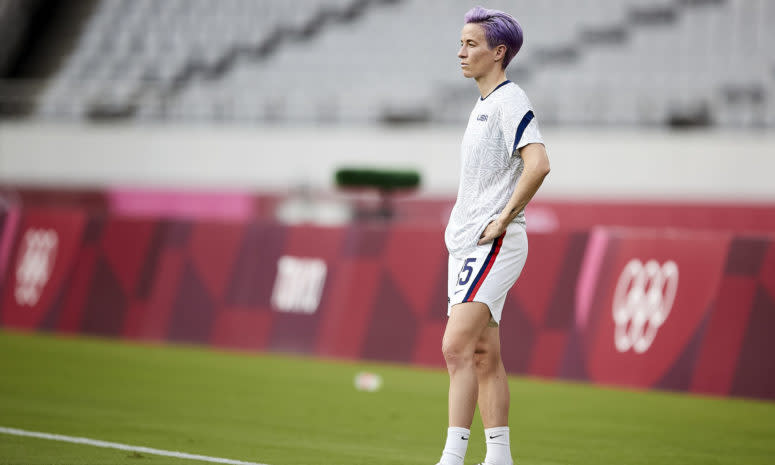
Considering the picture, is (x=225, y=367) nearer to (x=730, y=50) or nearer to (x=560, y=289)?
(x=560, y=289)

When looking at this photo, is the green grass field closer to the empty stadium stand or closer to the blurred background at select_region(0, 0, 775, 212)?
the blurred background at select_region(0, 0, 775, 212)

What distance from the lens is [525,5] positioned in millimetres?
28062

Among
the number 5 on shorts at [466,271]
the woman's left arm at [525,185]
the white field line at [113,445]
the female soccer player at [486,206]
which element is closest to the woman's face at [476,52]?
the female soccer player at [486,206]

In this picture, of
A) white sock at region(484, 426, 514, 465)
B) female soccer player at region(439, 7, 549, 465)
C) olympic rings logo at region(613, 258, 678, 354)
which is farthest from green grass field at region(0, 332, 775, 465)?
female soccer player at region(439, 7, 549, 465)

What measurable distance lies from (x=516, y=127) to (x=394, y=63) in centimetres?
2259

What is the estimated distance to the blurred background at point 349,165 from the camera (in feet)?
41.9

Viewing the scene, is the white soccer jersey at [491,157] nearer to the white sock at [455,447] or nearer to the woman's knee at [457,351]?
the woman's knee at [457,351]

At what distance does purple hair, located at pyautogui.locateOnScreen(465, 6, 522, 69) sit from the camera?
5.97m

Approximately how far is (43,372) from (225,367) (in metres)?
1.98

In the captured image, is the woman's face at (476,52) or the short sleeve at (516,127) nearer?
the short sleeve at (516,127)

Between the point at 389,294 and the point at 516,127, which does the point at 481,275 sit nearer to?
the point at 516,127

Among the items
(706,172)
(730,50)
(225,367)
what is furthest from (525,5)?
(225,367)

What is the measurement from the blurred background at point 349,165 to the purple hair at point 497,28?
5675mm

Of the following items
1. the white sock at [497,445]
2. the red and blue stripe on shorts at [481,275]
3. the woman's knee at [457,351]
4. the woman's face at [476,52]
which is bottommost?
the white sock at [497,445]
